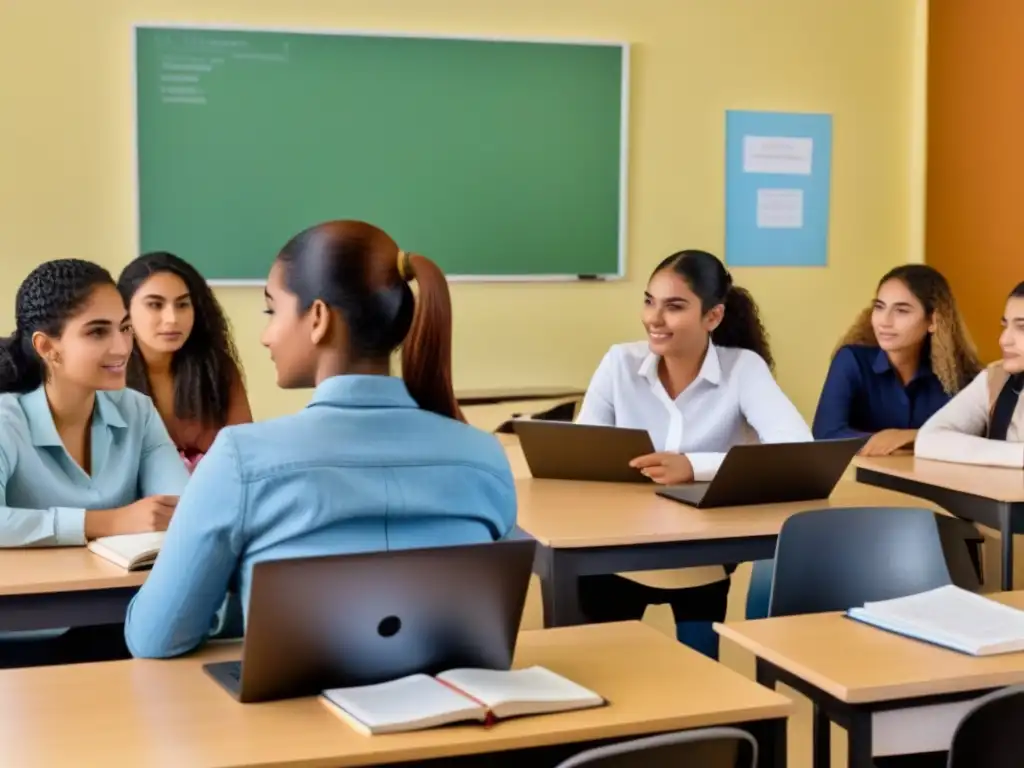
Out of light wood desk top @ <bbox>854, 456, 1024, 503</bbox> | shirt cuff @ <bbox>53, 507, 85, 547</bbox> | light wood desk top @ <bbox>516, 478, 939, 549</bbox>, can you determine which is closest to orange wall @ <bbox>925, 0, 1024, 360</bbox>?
light wood desk top @ <bbox>854, 456, 1024, 503</bbox>

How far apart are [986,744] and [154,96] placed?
12.5ft

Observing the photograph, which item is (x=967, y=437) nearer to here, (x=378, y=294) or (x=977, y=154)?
(x=977, y=154)

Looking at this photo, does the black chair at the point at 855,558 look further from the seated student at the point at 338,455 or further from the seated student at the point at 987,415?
the seated student at the point at 987,415

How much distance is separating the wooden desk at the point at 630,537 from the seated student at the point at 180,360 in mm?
926

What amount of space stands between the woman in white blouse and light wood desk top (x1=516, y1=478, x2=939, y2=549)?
10.5 inches

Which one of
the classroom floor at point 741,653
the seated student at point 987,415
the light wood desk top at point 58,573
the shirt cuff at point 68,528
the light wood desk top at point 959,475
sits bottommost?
the classroom floor at point 741,653

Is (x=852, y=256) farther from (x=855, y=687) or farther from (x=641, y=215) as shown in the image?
Answer: (x=855, y=687)

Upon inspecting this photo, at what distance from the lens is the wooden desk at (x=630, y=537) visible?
2645 mm

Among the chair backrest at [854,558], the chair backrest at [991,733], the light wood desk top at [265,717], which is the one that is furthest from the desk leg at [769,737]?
the chair backrest at [854,558]

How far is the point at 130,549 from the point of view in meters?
2.33

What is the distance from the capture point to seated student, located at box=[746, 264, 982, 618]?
4.14 m

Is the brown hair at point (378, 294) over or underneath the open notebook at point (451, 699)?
over

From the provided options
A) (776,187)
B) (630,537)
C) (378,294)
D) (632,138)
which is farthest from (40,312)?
(776,187)

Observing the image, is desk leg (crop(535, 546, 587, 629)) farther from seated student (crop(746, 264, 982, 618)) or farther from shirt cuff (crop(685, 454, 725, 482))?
seated student (crop(746, 264, 982, 618))
